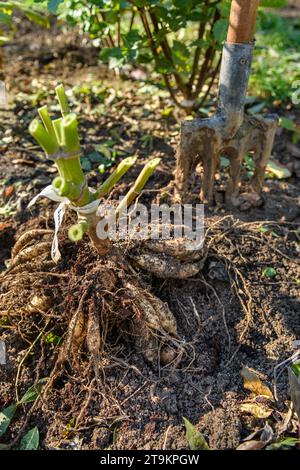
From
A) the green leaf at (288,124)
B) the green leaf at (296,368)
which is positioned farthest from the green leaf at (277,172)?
the green leaf at (296,368)

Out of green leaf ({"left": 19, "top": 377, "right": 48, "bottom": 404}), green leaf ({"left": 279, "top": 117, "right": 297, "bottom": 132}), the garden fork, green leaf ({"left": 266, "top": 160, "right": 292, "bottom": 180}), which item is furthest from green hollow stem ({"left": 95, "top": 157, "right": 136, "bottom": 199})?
green leaf ({"left": 279, "top": 117, "right": 297, "bottom": 132})

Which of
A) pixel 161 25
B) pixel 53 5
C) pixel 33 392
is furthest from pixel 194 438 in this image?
pixel 161 25

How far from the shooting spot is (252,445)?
1317 millimetres

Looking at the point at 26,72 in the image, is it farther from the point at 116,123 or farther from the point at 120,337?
the point at 120,337

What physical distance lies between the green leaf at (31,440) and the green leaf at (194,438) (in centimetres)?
43

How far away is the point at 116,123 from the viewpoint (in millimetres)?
2445

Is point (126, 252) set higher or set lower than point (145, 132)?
lower

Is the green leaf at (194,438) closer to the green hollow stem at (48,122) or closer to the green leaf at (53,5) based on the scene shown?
the green hollow stem at (48,122)

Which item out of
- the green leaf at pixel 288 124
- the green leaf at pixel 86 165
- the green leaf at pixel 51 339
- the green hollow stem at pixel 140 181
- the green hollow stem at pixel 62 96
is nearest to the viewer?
the green hollow stem at pixel 62 96

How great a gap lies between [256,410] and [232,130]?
1001 millimetres

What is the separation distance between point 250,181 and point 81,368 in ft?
3.49

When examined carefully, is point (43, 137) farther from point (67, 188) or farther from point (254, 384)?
point (254, 384)

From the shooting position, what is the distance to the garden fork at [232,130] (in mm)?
1653

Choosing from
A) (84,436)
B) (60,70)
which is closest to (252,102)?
(60,70)
